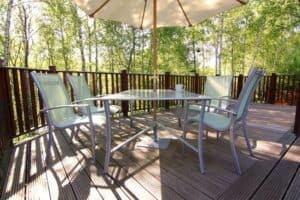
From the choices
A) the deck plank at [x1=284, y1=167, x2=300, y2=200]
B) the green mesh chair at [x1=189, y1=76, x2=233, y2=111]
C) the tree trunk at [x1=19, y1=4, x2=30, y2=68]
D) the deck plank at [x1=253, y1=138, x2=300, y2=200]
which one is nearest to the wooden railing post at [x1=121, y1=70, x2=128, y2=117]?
the green mesh chair at [x1=189, y1=76, x2=233, y2=111]

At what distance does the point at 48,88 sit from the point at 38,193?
1.20 m

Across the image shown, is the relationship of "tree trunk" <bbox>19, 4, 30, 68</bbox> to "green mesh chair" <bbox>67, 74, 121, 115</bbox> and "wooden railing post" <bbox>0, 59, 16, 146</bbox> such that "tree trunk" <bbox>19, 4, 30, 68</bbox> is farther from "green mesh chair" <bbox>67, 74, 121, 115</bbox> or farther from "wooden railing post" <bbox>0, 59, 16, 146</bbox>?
"wooden railing post" <bbox>0, 59, 16, 146</bbox>

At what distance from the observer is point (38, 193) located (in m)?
1.51

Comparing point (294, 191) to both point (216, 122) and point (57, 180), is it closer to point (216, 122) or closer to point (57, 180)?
point (216, 122)

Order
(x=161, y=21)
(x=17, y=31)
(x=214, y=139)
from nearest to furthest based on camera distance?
(x=214, y=139), (x=161, y=21), (x=17, y=31)

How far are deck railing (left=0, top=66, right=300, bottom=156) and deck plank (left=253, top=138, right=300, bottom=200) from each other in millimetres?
1510

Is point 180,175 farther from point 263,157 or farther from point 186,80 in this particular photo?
point 186,80

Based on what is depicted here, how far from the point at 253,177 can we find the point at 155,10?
224 cm

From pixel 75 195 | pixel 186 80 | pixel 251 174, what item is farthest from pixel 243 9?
pixel 75 195

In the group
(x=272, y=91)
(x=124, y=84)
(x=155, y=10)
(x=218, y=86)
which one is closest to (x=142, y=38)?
(x=272, y=91)

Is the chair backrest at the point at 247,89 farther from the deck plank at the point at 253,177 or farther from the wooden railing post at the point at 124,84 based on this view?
the wooden railing post at the point at 124,84

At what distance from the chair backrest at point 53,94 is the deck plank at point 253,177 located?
6.25 ft

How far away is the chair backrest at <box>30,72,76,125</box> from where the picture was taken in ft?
6.61

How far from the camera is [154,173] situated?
1.84 meters
